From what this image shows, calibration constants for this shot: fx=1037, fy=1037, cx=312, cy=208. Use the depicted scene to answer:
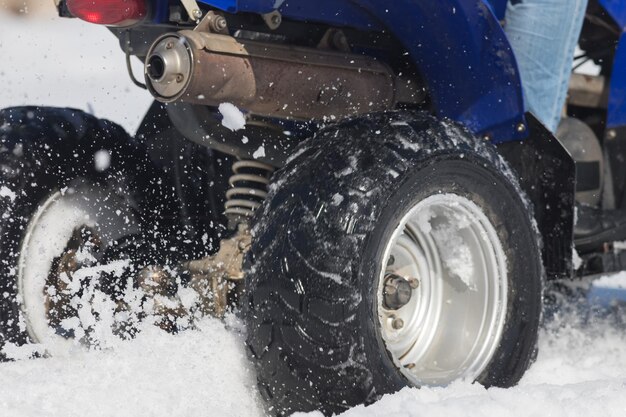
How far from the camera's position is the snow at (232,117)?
9.18 feet

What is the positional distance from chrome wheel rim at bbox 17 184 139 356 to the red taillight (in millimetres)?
803

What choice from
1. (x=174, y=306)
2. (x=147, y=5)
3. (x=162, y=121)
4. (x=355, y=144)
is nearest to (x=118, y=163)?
(x=162, y=121)

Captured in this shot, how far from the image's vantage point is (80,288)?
3311 mm

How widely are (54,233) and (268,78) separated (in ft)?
3.35

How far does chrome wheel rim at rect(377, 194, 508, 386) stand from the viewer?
9.61 ft

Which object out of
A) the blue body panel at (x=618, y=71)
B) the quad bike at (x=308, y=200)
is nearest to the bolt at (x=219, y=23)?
the quad bike at (x=308, y=200)

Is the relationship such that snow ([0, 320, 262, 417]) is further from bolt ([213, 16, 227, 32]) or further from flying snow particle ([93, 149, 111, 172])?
bolt ([213, 16, 227, 32])

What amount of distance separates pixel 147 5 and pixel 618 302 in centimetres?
274

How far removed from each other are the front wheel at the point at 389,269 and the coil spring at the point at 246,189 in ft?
1.51

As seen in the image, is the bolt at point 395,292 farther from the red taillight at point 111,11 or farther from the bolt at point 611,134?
the bolt at point 611,134

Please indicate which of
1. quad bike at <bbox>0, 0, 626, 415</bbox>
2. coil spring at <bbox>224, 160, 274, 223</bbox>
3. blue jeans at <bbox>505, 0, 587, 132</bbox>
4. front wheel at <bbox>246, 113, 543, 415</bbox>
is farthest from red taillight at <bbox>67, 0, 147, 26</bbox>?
blue jeans at <bbox>505, 0, 587, 132</bbox>

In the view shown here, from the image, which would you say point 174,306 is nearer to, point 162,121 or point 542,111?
point 162,121

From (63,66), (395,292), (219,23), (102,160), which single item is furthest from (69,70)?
(395,292)

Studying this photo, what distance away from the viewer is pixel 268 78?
2.69 metres
